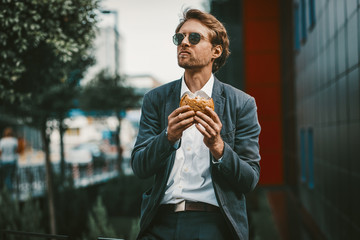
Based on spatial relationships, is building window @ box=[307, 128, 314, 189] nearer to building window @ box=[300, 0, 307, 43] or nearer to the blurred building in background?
the blurred building in background

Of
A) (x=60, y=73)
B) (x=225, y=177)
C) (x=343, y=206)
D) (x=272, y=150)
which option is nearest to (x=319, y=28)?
(x=343, y=206)

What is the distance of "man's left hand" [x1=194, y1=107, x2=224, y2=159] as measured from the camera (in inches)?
71.7

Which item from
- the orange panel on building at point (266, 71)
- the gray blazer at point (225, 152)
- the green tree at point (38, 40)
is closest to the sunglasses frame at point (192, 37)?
the gray blazer at point (225, 152)

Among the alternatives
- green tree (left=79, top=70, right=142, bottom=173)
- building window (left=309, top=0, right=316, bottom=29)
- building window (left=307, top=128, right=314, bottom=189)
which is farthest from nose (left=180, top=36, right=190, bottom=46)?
green tree (left=79, top=70, right=142, bottom=173)

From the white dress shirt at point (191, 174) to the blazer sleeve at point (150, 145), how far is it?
99 millimetres

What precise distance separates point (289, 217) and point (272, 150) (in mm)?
7277

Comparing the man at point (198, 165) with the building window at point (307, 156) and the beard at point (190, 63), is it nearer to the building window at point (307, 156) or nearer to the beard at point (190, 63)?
the beard at point (190, 63)

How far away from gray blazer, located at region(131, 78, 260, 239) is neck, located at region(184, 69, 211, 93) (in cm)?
6

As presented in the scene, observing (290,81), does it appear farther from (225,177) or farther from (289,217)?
(225,177)

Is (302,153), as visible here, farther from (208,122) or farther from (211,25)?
(208,122)

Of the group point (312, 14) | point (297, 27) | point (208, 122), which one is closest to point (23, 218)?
point (208, 122)

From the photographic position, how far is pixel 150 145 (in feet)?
6.54

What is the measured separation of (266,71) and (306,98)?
21.7 ft

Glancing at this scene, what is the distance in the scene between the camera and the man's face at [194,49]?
6.75 feet
